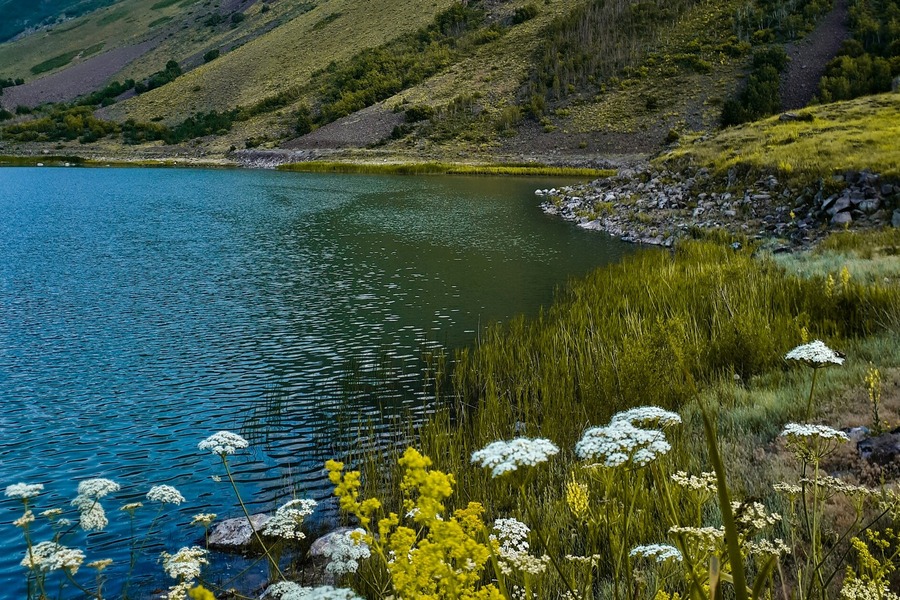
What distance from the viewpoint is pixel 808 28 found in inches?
3305

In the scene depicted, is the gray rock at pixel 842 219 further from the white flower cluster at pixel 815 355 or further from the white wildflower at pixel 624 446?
the white wildflower at pixel 624 446

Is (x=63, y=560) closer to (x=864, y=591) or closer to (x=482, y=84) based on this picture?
(x=864, y=591)

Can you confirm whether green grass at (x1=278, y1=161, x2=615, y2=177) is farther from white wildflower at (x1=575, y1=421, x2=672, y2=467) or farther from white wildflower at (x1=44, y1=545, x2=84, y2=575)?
white wildflower at (x1=44, y1=545, x2=84, y2=575)

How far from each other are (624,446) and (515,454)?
66cm

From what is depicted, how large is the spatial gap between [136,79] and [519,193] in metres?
157

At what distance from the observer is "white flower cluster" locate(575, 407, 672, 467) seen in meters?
2.84

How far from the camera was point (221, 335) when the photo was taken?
1432 cm

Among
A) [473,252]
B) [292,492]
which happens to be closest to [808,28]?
[473,252]

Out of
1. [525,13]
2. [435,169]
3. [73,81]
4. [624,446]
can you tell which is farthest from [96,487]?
[73,81]

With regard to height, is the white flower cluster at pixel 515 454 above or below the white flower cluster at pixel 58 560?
above

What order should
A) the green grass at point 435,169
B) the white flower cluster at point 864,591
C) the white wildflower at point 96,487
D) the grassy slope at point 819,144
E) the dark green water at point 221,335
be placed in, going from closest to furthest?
the white flower cluster at point 864,591 < the white wildflower at point 96,487 < the dark green water at point 221,335 < the grassy slope at point 819,144 < the green grass at point 435,169

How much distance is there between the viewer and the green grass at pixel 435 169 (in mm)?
68250

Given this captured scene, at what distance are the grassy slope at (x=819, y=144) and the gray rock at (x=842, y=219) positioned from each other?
2085 mm

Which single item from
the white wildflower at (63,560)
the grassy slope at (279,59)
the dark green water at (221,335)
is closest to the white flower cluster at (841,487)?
the white wildflower at (63,560)
